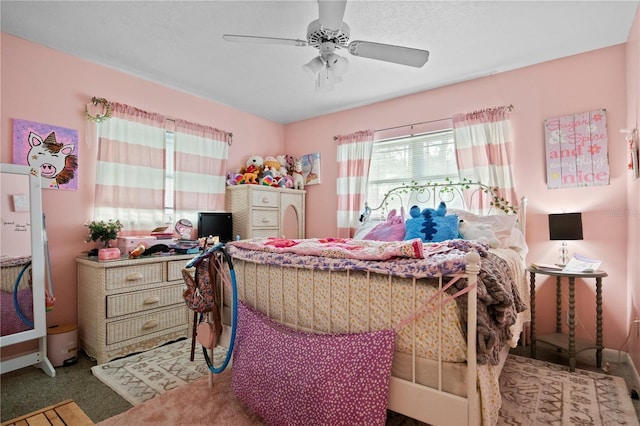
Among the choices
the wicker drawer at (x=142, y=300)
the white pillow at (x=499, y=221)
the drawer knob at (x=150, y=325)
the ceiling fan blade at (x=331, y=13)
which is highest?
the ceiling fan blade at (x=331, y=13)

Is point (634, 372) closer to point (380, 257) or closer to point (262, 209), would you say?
point (380, 257)

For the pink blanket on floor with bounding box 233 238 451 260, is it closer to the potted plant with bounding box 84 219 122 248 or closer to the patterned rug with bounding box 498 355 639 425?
the patterned rug with bounding box 498 355 639 425

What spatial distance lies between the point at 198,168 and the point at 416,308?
10.3 ft

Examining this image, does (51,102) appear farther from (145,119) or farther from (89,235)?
(89,235)

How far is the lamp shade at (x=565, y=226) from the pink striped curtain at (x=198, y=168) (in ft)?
11.0

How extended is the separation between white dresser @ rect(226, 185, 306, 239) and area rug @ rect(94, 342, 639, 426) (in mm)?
1824

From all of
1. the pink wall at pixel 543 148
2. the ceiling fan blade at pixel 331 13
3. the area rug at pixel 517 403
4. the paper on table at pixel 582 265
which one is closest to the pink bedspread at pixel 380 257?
the area rug at pixel 517 403

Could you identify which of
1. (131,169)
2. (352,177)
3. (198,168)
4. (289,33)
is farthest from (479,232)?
(131,169)

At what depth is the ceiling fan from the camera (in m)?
1.93

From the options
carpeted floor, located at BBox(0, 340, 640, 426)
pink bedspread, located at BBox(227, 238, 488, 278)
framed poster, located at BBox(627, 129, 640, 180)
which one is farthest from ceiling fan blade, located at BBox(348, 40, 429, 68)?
carpeted floor, located at BBox(0, 340, 640, 426)

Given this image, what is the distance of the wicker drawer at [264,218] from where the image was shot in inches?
151

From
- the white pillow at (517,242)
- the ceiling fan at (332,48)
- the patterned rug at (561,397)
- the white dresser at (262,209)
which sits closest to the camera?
the patterned rug at (561,397)

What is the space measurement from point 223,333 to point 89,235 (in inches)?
65.2

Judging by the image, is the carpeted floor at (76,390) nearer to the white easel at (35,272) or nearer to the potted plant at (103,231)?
the white easel at (35,272)
